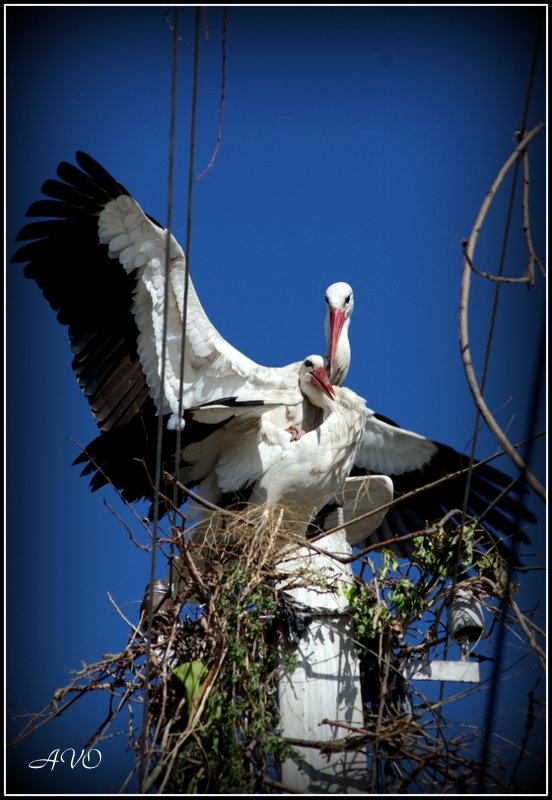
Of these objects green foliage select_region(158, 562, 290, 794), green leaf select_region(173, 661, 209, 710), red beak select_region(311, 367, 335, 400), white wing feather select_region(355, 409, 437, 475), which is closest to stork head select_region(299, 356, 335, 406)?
red beak select_region(311, 367, 335, 400)

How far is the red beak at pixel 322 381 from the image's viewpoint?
715 cm

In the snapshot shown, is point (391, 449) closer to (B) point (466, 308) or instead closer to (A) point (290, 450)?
(A) point (290, 450)

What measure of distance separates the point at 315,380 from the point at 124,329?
1187 mm

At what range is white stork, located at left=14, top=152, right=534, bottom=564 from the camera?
7121mm

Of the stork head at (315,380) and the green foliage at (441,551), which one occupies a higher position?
the stork head at (315,380)

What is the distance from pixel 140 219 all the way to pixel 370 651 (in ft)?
9.93

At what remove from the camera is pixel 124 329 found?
7352 millimetres

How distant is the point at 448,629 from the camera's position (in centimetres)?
573

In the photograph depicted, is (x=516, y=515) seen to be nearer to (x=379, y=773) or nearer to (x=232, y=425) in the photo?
(x=232, y=425)

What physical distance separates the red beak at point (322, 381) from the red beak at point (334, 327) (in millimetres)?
478

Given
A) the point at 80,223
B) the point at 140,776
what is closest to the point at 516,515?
the point at 80,223

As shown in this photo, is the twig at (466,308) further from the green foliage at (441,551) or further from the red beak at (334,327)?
the red beak at (334,327)

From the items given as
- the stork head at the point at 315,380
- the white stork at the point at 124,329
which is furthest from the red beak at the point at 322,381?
the white stork at the point at 124,329

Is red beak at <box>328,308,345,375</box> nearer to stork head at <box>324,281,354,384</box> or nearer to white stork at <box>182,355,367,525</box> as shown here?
stork head at <box>324,281,354,384</box>
